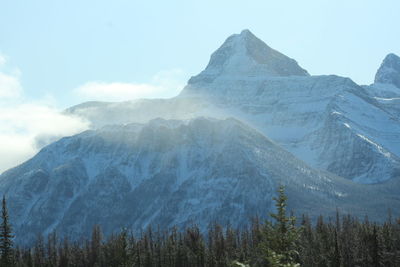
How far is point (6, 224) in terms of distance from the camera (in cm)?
9325

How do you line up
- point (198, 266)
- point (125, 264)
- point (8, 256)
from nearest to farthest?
point (125, 264) → point (8, 256) → point (198, 266)

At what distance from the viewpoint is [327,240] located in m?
158

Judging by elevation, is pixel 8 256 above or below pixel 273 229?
below

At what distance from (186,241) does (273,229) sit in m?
145

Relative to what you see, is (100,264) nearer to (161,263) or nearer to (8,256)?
(161,263)

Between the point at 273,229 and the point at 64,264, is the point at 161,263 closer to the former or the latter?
the point at 64,264

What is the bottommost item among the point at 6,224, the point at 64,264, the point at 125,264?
the point at 64,264

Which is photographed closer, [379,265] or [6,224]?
[6,224]

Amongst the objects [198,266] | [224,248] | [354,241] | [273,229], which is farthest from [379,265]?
[273,229]

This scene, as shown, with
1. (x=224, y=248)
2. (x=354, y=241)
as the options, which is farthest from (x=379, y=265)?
(x=224, y=248)

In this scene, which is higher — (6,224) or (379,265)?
(6,224)

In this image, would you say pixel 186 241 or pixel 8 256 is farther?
pixel 186 241

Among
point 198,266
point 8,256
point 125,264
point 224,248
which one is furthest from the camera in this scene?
point 224,248

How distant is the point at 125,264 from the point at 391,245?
7709cm
